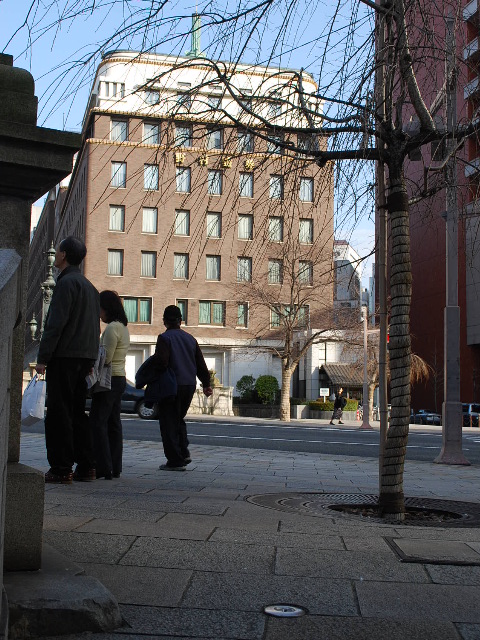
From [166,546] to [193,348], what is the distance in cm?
508

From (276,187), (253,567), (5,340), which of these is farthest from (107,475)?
(5,340)

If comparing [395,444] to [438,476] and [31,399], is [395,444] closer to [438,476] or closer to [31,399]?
[31,399]

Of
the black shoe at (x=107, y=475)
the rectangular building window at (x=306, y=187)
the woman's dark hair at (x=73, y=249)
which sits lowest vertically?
the black shoe at (x=107, y=475)

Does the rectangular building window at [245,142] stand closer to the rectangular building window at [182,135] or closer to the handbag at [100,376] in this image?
the rectangular building window at [182,135]

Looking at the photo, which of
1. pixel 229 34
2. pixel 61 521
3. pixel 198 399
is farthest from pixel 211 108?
pixel 198 399

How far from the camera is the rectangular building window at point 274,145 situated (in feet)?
21.0

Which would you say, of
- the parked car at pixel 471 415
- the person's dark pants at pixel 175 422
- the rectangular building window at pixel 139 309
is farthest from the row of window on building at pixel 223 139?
the rectangular building window at pixel 139 309

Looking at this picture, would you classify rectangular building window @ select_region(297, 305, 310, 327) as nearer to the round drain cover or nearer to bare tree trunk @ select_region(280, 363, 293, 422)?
bare tree trunk @ select_region(280, 363, 293, 422)

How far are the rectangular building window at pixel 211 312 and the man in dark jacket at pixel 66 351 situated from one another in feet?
163

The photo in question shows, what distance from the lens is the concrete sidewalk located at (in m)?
3.08

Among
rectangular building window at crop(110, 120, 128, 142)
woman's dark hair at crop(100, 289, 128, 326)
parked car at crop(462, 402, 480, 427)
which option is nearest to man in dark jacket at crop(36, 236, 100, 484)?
rectangular building window at crop(110, 120, 128, 142)

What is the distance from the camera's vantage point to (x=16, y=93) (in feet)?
11.4

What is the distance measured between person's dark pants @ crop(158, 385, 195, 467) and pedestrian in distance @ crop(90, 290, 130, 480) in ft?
2.95

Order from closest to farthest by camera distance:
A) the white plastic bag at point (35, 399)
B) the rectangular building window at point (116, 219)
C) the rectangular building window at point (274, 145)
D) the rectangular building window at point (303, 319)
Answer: the rectangular building window at point (274, 145) → the white plastic bag at point (35, 399) → the rectangular building window at point (303, 319) → the rectangular building window at point (116, 219)
